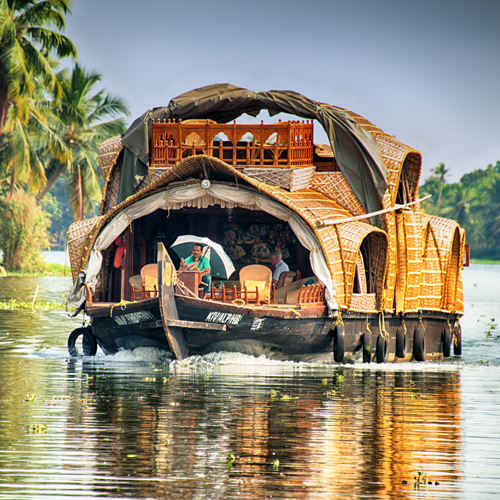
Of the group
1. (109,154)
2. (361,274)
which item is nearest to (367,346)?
(361,274)

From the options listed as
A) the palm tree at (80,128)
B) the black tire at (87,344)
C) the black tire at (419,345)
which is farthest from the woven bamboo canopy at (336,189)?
the palm tree at (80,128)

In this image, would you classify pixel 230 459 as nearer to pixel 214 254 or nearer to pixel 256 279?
pixel 214 254

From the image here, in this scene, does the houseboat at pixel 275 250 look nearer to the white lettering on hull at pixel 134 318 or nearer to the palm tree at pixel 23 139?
the white lettering on hull at pixel 134 318

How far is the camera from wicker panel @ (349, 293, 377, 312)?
43.5ft

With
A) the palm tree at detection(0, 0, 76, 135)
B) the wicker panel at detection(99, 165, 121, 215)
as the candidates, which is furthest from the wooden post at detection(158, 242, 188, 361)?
the palm tree at detection(0, 0, 76, 135)

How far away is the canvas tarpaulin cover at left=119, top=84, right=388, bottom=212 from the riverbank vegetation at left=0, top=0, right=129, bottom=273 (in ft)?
49.3

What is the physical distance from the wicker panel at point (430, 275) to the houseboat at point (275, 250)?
3 centimetres

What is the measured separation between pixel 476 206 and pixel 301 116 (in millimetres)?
→ 60317

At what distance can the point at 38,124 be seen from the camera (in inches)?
1293

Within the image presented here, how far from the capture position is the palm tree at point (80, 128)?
37.2m

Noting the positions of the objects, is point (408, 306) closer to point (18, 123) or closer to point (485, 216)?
point (18, 123)

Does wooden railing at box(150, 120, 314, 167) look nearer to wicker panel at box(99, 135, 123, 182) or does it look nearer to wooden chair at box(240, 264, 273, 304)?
wicker panel at box(99, 135, 123, 182)

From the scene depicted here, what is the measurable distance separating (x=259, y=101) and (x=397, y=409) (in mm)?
7002

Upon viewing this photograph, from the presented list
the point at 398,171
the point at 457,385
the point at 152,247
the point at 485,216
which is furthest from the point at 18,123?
the point at 485,216
